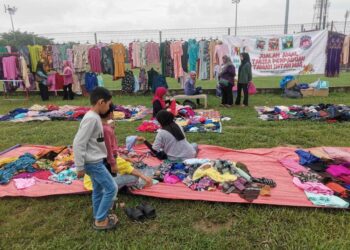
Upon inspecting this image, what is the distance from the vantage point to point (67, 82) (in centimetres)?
1202

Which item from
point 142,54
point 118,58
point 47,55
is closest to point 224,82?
point 142,54

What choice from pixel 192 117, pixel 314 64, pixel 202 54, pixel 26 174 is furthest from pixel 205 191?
pixel 314 64

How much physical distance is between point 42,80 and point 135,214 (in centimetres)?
1032

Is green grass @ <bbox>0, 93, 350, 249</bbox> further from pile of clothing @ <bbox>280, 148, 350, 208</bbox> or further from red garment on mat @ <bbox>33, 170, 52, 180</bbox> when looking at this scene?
red garment on mat @ <bbox>33, 170, 52, 180</bbox>

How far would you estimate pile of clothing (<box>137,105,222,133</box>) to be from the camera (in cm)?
707

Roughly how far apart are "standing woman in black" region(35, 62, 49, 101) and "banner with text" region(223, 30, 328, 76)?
7487 mm

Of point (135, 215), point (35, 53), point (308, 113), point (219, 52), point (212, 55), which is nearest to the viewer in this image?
point (135, 215)

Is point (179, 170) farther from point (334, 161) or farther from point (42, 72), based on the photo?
point (42, 72)

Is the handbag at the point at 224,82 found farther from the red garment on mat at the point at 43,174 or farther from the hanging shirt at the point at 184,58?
the red garment on mat at the point at 43,174

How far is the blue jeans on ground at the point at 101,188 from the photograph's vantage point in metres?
2.97

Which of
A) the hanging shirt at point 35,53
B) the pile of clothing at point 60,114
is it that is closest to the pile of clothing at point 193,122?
the pile of clothing at point 60,114

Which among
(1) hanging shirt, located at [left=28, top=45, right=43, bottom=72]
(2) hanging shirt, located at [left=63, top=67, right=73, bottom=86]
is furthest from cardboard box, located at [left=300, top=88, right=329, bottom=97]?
(1) hanging shirt, located at [left=28, top=45, right=43, bottom=72]

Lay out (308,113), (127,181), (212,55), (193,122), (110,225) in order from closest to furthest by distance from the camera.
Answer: (110,225) < (127,181) < (193,122) < (308,113) < (212,55)

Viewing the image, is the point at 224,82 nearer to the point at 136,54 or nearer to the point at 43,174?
the point at 136,54
